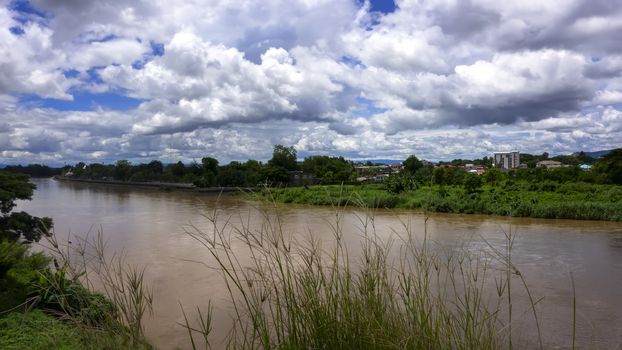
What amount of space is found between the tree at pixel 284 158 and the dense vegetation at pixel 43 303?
174 ft

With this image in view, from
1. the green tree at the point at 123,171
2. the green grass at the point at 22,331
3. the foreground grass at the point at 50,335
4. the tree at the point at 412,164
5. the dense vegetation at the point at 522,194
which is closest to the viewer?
the foreground grass at the point at 50,335

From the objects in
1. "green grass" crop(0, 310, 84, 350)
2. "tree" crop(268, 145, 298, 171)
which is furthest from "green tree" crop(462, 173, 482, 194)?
"tree" crop(268, 145, 298, 171)

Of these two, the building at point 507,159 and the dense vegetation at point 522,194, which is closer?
the dense vegetation at point 522,194

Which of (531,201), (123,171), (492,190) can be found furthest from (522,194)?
(123,171)

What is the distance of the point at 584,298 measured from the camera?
868cm

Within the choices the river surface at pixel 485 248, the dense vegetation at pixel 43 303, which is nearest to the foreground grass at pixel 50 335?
the dense vegetation at pixel 43 303

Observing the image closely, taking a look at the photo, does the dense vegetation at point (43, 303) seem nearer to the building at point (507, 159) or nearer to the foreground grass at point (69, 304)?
the foreground grass at point (69, 304)

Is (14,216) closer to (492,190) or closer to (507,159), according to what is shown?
(492,190)

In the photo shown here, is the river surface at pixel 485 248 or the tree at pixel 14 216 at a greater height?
the tree at pixel 14 216

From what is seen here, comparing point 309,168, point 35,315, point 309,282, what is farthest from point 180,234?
point 309,168

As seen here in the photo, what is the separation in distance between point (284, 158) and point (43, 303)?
59.3 metres

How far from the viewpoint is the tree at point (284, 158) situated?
64.1 m

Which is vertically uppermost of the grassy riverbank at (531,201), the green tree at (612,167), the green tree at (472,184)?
the green tree at (612,167)

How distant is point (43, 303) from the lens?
5668 mm
